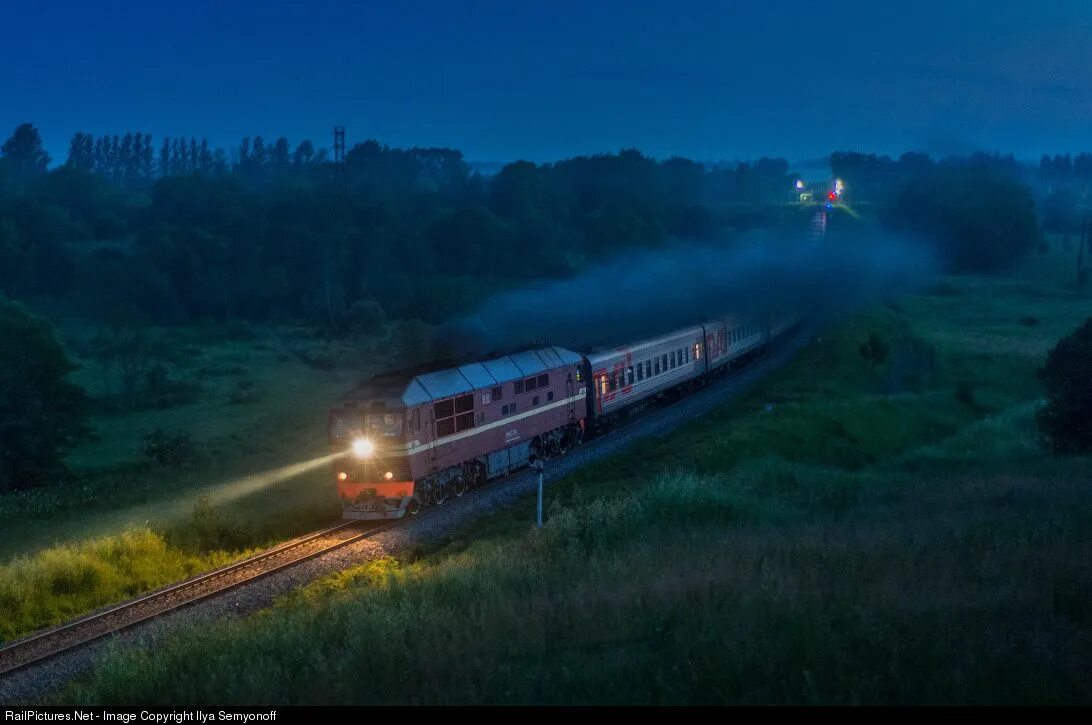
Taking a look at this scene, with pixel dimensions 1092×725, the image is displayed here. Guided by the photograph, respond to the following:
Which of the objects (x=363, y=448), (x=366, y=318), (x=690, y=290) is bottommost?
(x=363, y=448)

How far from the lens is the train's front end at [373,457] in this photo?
25.8 metres

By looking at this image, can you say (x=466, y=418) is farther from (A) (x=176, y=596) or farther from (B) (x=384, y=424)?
(A) (x=176, y=596)

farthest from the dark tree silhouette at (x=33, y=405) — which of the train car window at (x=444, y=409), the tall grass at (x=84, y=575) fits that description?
the train car window at (x=444, y=409)

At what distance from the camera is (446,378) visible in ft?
92.1

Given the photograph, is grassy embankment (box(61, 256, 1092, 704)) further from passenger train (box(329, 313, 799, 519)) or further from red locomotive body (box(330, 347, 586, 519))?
passenger train (box(329, 313, 799, 519))

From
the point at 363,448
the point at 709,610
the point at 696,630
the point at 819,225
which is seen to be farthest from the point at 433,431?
the point at 819,225

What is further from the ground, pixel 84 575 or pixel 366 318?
pixel 366 318

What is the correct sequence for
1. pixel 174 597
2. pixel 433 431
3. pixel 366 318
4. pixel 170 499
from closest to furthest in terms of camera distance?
pixel 174 597, pixel 433 431, pixel 170 499, pixel 366 318

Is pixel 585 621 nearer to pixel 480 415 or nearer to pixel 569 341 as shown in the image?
pixel 480 415

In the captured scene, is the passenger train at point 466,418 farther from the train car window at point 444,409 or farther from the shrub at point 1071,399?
the shrub at point 1071,399

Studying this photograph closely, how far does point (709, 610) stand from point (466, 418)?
56.3ft

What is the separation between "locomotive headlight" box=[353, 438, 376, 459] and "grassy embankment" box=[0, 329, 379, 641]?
115 inches

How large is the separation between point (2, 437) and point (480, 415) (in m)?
24.0

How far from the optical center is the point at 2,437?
40.6 metres
